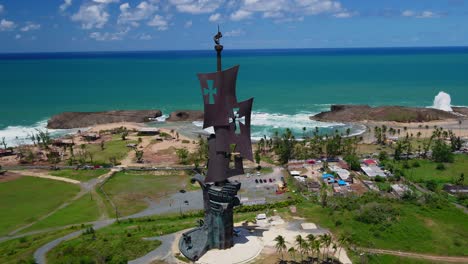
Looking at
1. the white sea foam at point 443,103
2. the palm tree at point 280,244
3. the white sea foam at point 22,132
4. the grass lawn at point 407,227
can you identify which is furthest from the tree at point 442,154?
the white sea foam at point 22,132

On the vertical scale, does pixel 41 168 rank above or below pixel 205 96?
below

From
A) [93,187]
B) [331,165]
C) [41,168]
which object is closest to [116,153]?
[41,168]

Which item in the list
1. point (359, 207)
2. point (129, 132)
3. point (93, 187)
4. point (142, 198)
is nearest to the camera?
point (359, 207)

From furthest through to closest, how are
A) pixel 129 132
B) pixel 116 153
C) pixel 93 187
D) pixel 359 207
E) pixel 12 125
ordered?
1. pixel 12 125
2. pixel 129 132
3. pixel 116 153
4. pixel 93 187
5. pixel 359 207

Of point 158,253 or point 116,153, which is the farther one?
point 116,153

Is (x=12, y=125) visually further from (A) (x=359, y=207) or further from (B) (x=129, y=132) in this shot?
(A) (x=359, y=207)

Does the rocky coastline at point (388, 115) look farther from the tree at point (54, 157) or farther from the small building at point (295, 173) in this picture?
the tree at point (54, 157)

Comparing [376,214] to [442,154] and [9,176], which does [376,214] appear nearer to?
[442,154]
